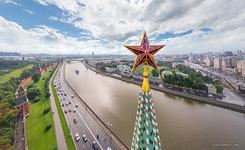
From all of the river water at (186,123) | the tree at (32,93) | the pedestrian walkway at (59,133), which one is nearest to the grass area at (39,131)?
the pedestrian walkway at (59,133)

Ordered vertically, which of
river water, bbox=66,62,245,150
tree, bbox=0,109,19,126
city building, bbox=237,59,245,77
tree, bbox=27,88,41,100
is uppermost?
city building, bbox=237,59,245,77

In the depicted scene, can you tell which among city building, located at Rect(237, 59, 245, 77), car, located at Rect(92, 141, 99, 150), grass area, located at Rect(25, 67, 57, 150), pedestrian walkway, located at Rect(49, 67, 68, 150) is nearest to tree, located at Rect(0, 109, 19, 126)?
grass area, located at Rect(25, 67, 57, 150)

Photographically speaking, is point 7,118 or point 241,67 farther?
point 241,67

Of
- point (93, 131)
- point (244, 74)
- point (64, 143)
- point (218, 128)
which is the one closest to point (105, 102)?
point (93, 131)

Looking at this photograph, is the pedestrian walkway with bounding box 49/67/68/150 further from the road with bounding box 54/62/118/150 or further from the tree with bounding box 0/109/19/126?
the tree with bounding box 0/109/19/126

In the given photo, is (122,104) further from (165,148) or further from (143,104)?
(143,104)

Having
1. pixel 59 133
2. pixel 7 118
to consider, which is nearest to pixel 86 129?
pixel 59 133

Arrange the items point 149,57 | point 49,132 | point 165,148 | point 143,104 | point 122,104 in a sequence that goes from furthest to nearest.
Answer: point 122,104
point 49,132
point 165,148
point 149,57
point 143,104

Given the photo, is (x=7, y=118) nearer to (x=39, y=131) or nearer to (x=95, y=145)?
(x=39, y=131)

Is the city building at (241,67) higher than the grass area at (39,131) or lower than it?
higher

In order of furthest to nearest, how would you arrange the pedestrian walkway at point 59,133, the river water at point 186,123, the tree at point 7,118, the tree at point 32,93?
1. the tree at point 32,93
2. the tree at point 7,118
3. the river water at point 186,123
4. the pedestrian walkway at point 59,133

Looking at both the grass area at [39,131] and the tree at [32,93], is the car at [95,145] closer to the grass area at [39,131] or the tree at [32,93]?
the grass area at [39,131]
